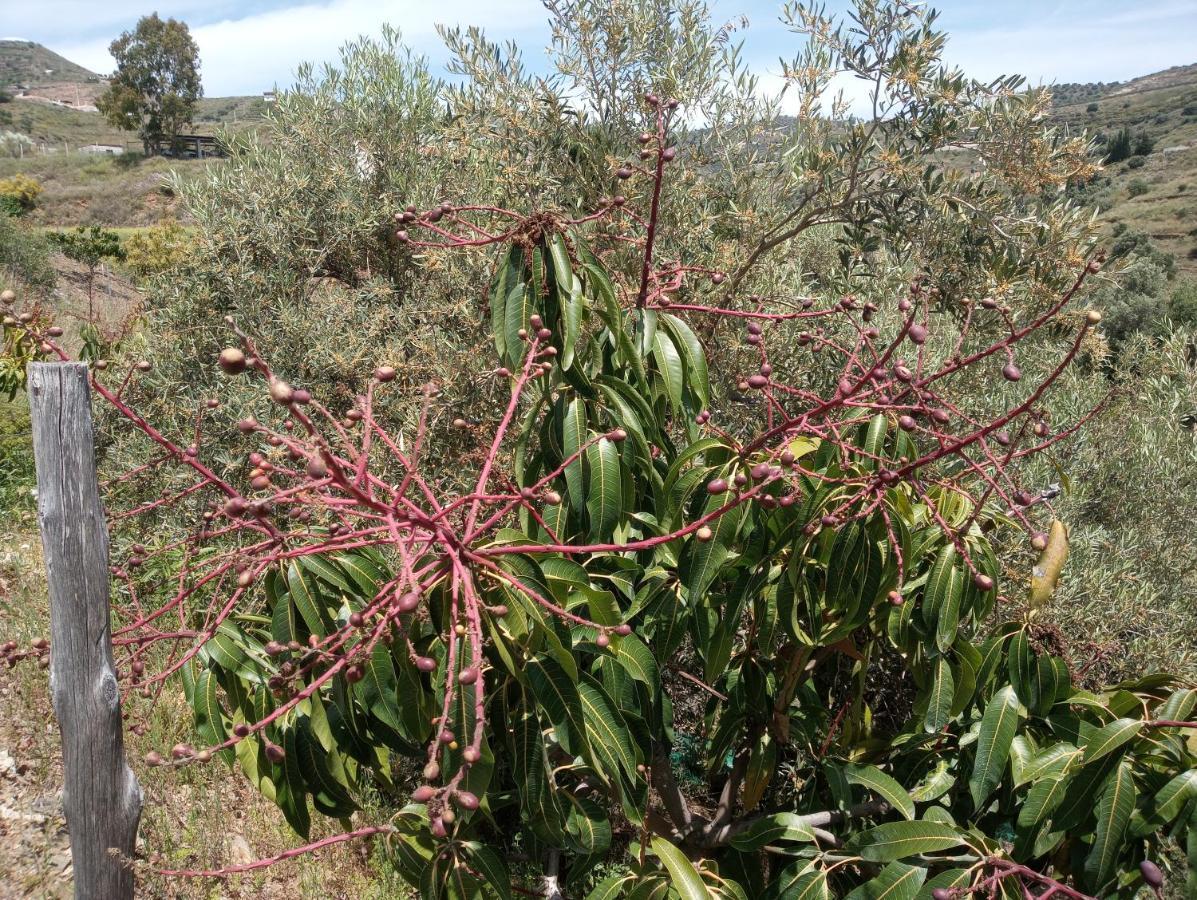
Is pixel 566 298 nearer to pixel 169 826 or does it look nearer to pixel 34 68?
pixel 169 826

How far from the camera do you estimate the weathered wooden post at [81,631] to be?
1.71 meters

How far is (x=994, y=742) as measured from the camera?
1.48 metres

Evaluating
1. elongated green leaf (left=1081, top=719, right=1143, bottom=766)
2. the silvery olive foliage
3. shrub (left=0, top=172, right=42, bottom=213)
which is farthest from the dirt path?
Answer: shrub (left=0, top=172, right=42, bottom=213)

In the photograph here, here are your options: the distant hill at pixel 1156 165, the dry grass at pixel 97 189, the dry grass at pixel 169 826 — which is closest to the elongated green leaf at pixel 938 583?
the dry grass at pixel 169 826

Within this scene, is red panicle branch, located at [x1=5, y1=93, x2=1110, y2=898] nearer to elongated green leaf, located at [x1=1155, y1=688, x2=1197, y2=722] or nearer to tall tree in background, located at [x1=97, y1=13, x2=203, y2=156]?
elongated green leaf, located at [x1=1155, y1=688, x2=1197, y2=722]

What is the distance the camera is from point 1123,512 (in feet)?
12.2

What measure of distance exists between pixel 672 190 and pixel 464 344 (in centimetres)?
120

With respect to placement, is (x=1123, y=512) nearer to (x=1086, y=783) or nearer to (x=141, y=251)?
(x=1086, y=783)

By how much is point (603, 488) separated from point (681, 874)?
691 mm

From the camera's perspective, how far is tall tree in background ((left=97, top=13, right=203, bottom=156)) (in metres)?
39.9

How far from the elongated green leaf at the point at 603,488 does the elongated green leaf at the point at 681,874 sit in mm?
572

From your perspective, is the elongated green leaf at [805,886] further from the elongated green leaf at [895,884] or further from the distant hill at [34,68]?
the distant hill at [34,68]

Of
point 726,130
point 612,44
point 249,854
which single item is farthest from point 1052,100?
point 249,854

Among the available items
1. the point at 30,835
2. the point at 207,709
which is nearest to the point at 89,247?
the point at 30,835
